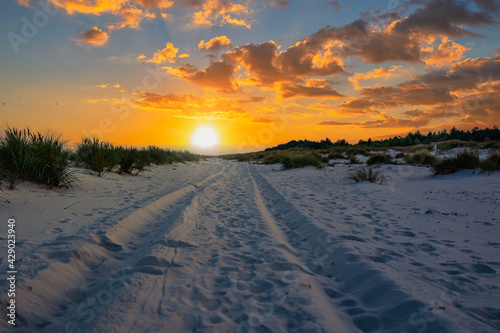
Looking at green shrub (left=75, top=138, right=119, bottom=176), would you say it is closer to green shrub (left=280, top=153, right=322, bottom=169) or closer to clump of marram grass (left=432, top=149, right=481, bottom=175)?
green shrub (left=280, top=153, right=322, bottom=169)

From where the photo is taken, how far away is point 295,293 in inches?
104

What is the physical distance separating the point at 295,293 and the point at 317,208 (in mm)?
4067

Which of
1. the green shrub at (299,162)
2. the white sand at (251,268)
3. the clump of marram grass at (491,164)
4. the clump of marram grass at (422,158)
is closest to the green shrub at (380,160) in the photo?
the clump of marram grass at (422,158)

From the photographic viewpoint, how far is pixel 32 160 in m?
6.58

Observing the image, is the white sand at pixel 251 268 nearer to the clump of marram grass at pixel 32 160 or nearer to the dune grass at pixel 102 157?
the clump of marram grass at pixel 32 160

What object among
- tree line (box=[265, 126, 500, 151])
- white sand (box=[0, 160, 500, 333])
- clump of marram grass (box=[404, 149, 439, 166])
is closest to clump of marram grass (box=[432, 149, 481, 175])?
white sand (box=[0, 160, 500, 333])

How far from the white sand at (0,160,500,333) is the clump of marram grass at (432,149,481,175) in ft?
17.1

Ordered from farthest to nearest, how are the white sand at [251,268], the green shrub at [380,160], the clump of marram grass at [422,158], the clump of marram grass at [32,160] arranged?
the green shrub at [380,160]
the clump of marram grass at [422,158]
the clump of marram grass at [32,160]
the white sand at [251,268]

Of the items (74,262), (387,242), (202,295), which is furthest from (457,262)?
(74,262)

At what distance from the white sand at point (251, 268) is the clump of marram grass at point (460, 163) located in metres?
5.21

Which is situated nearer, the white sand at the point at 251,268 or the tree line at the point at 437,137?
the white sand at the point at 251,268

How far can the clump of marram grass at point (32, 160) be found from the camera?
20.8ft

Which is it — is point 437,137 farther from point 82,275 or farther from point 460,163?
point 82,275

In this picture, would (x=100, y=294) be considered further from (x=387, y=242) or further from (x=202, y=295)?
(x=387, y=242)
